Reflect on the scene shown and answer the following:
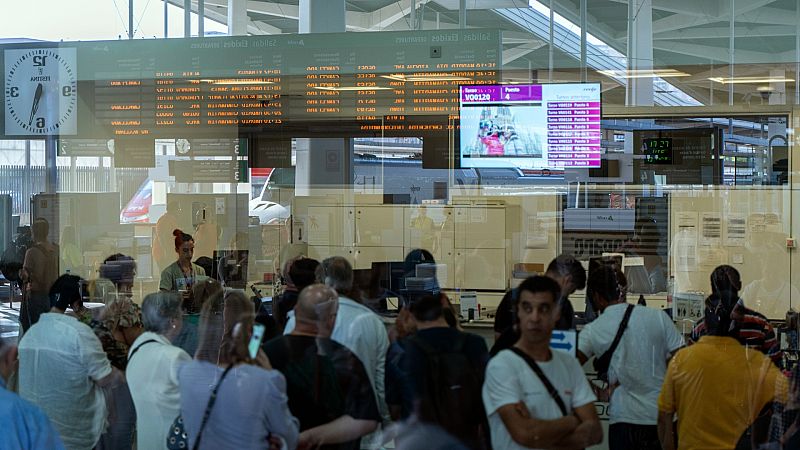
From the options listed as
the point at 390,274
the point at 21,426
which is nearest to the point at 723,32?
the point at 390,274

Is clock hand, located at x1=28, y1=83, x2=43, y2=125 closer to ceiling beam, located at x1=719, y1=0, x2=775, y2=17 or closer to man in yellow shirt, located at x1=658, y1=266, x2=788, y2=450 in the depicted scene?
man in yellow shirt, located at x1=658, y1=266, x2=788, y2=450

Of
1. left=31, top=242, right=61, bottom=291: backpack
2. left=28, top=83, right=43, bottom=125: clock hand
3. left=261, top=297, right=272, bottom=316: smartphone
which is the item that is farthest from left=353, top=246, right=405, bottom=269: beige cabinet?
left=28, top=83, right=43, bottom=125: clock hand

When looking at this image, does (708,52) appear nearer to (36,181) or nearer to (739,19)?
(739,19)

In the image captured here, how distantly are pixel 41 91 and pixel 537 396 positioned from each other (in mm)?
3129

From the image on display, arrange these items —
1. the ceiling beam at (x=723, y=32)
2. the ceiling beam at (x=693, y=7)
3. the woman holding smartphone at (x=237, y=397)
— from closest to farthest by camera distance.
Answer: the woman holding smartphone at (x=237, y=397) < the ceiling beam at (x=723, y=32) < the ceiling beam at (x=693, y=7)

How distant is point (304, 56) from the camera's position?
16.0ft

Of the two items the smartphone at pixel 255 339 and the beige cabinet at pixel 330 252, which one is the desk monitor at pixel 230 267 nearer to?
the beige cabinet at pixel 330 252

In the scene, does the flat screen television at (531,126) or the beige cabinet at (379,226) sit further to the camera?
the beige cabinet at (379,226)

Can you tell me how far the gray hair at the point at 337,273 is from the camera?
4070mm

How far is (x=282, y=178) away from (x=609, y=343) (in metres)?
1.87

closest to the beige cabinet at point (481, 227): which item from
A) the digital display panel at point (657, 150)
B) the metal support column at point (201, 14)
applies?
the digital display panel at point (657, 150)

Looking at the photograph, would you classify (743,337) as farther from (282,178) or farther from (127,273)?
(127,273)

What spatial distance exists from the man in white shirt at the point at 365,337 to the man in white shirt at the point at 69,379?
97 cm

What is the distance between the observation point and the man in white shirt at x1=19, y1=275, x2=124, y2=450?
4156mm
